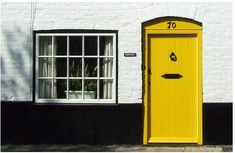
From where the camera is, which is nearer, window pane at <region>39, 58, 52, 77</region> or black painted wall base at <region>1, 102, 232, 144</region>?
black painted wall base at <region>1, 102, 232, 144</region>

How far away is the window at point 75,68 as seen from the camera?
41.0 feet

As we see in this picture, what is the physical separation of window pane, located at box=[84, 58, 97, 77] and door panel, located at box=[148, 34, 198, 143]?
1.13 meters

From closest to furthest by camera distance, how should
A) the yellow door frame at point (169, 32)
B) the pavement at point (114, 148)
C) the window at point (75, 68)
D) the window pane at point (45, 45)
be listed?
the pavement at point (114, 148), the yellow door frame at point (169, 32), the window at point (75, 68), the window pane at point (45, 45)

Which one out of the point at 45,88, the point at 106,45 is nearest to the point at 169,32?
the point at 106,45

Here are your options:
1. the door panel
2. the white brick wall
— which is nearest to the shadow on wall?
the white brick wall

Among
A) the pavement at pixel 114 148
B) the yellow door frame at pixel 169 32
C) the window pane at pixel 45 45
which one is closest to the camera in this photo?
the pavement at pixel 114 148

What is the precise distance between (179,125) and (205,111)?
1.90 ft

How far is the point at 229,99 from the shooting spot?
12.3 metres

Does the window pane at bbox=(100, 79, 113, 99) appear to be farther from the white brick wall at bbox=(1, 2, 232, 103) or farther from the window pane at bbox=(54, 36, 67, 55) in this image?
the window pane at bbox=(54, 36, 67, 55)

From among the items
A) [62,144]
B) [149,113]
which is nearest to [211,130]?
[149,113]

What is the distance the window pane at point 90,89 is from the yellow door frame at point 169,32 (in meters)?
1.02

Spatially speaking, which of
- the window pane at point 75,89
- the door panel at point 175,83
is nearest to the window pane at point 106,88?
the window pane at point 75,89

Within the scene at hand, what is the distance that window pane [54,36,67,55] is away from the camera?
12.6m

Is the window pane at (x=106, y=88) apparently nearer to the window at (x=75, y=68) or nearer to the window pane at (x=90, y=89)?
the window at (x=75, y=68)
